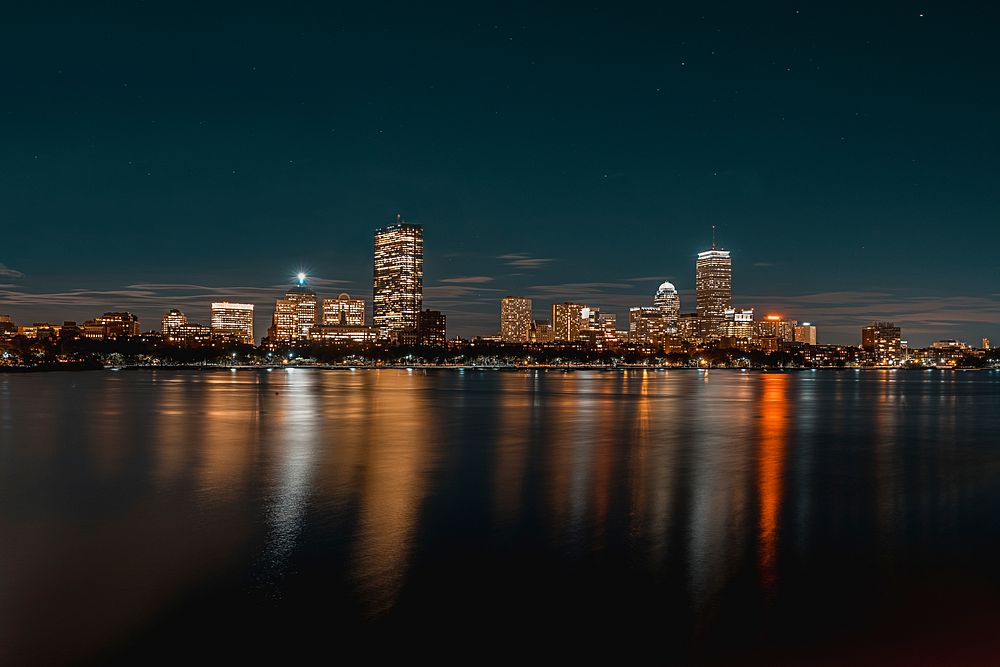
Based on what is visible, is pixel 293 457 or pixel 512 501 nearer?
pixel 512 501

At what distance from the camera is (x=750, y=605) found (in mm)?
10945

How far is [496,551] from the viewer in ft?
46.3

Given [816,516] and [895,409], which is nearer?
[816,516]

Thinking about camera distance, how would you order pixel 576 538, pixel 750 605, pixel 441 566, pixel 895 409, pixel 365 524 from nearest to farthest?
pixel 750 605, pixel 441 566, pixel 576 538, pixel 365 524, pixel 895 409

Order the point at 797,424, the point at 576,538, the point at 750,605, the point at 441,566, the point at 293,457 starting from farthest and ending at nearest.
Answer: the point at 797,424
the point at 293,457
the point at 576,538
the point at 441,566
the point at 750,605

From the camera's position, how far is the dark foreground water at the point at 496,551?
9609 mm

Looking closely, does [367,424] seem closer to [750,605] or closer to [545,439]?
[545,439]

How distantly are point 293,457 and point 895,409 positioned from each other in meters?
49.5

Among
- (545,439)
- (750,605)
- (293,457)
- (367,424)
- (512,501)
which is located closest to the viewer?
(750,605)

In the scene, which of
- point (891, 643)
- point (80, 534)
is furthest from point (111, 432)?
point (891, 643)

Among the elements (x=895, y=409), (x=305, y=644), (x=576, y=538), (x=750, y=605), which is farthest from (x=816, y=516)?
(x=895, y=409)

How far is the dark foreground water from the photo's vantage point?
9.61 m

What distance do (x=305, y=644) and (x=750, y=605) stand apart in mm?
6024

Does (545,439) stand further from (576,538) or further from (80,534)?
(80,534)
